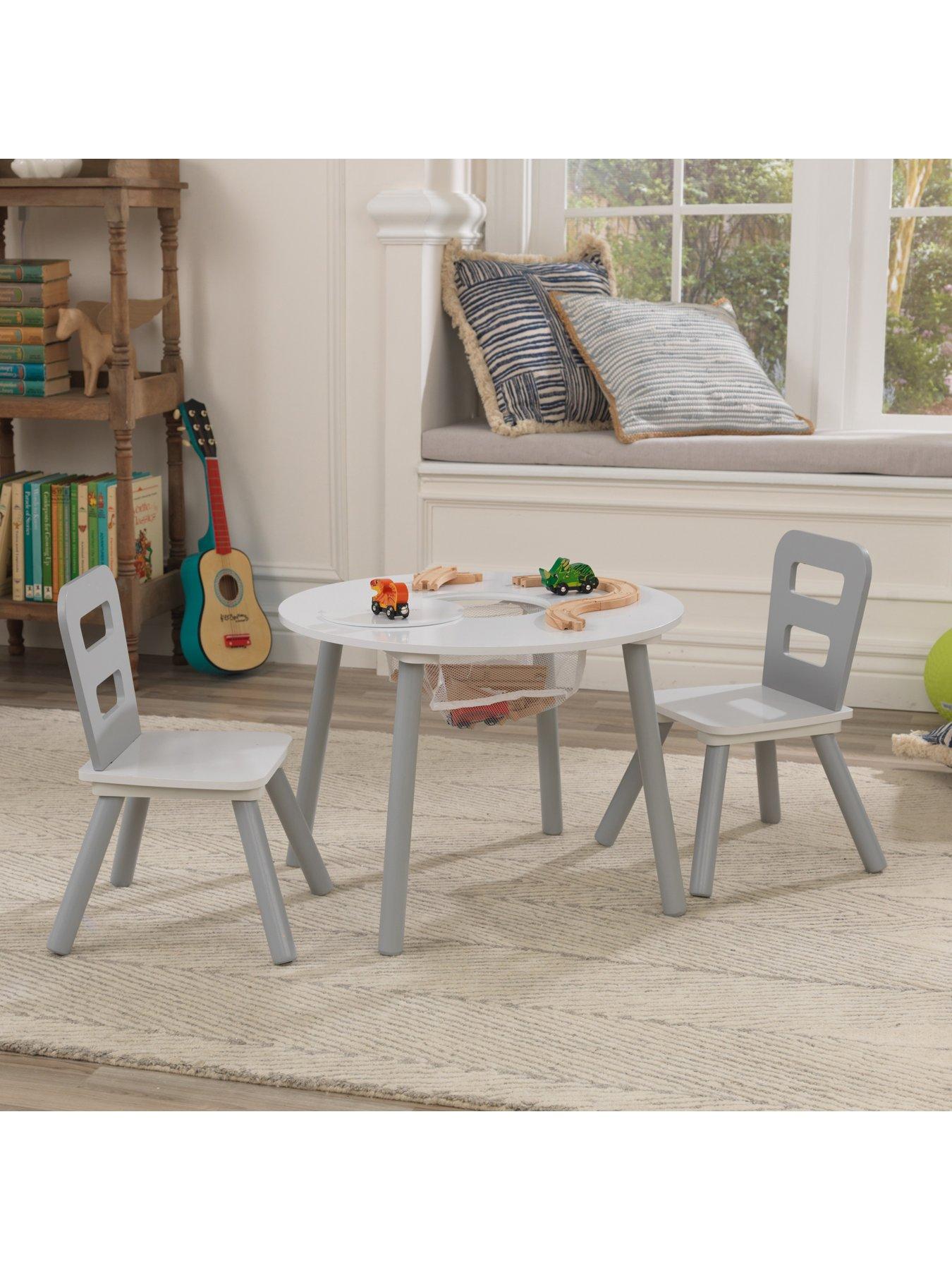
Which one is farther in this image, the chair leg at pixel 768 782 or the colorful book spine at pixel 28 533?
the colorful book spine at pixel 28 533

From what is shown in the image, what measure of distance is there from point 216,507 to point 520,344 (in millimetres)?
975

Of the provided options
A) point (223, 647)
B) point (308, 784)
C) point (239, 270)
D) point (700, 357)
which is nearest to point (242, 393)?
point (239, 270)

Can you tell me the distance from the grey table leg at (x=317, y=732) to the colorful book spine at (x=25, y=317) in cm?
169

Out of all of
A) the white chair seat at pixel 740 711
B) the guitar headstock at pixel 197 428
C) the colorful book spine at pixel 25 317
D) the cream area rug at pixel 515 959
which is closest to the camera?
the cream area rug at pixel 515 959

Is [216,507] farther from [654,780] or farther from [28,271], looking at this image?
[654,780]

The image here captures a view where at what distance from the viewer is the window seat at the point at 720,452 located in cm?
338

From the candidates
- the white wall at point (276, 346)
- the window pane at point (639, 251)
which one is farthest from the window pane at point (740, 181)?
the white wall at point (276, 346)

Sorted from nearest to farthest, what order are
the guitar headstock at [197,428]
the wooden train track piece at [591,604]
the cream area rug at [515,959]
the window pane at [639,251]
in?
1. the cream area rug at [515,959]
2. the wooden train track piece at [591,604]
3. the guitar headstock at [197,428]
4. the window pane at [639,251]

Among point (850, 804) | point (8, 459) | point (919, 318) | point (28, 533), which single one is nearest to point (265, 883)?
point (850, 804)

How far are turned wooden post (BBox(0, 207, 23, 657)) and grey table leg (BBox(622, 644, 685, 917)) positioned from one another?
7.54ft

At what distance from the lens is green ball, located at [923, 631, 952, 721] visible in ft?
10.4

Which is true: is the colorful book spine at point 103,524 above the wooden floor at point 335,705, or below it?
above

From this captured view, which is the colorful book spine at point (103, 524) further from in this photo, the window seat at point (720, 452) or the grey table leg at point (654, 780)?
the grey table leg at point (654, 780)
